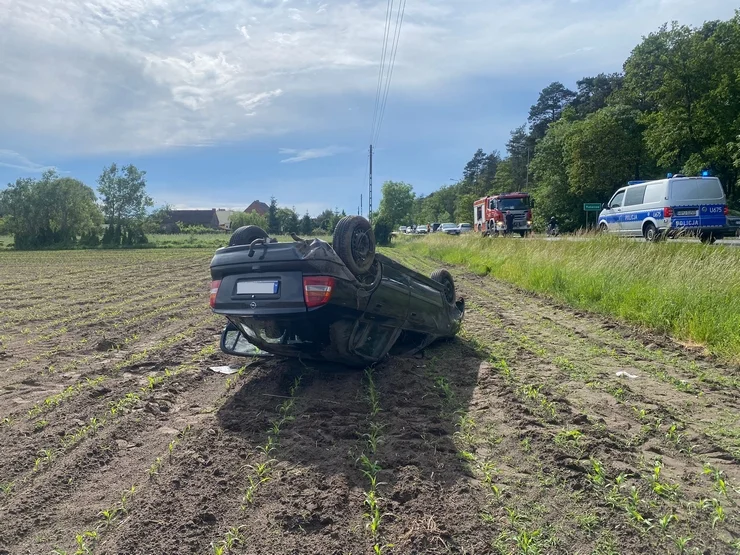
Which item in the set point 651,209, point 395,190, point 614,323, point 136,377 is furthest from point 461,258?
point 395,190

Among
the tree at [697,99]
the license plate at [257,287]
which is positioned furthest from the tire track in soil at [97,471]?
the tree at [697,99]

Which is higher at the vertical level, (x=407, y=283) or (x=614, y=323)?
(x=407, y=283)

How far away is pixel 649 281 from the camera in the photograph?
8.81 m

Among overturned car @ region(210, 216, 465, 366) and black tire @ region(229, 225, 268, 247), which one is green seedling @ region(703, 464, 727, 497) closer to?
overturned car @ region(210, 216, 465, 366)

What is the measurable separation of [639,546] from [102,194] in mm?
74828

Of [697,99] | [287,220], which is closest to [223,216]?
[287,220]

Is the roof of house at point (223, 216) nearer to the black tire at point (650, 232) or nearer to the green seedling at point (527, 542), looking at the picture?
the black tire at point (650, 232)

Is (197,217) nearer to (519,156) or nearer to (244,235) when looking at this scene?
(519,156)

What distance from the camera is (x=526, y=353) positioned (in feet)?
20.5

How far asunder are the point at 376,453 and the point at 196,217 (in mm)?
125652

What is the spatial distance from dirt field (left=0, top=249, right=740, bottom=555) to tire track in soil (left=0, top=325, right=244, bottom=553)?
0.01m

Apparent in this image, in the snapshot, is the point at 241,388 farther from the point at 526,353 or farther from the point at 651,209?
the point at 651,209

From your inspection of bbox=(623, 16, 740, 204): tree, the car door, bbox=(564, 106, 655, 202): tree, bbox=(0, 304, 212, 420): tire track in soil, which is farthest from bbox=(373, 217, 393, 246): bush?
bbox=(0, 304, 212, 420): tire track in soil

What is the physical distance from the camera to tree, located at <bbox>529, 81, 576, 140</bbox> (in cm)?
7588
